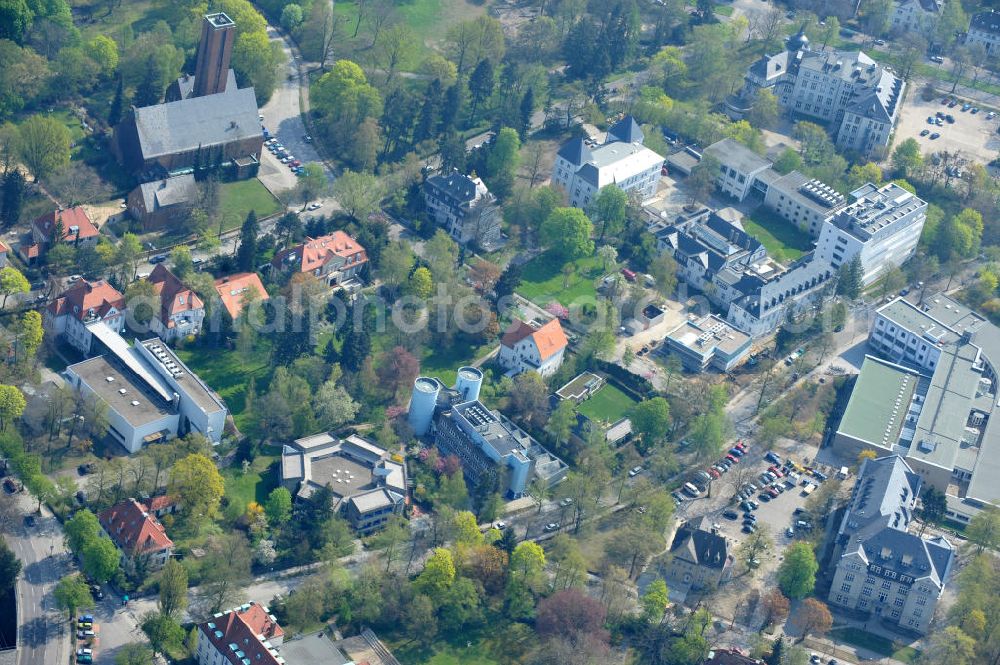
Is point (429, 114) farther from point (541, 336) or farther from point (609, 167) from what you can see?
point (541, 336)

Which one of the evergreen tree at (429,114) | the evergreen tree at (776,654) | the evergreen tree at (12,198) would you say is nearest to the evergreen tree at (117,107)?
the evergreen tree at (12,198)

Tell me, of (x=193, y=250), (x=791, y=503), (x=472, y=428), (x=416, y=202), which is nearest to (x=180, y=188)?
(x=193, y=250)

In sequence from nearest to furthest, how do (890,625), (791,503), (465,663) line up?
(465,663), (890,625), (791,503)

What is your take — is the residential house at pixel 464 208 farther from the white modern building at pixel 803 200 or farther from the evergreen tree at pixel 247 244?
the white modern building at pixel 803 200

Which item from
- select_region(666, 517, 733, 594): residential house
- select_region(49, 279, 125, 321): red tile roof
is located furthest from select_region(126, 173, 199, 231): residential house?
select_region(666, 517, 733, 594): residential house

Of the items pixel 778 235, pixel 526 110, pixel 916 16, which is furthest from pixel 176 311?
pixel 916 16

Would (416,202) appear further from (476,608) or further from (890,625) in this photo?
(890,625)

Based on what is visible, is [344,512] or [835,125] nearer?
[344,512]
